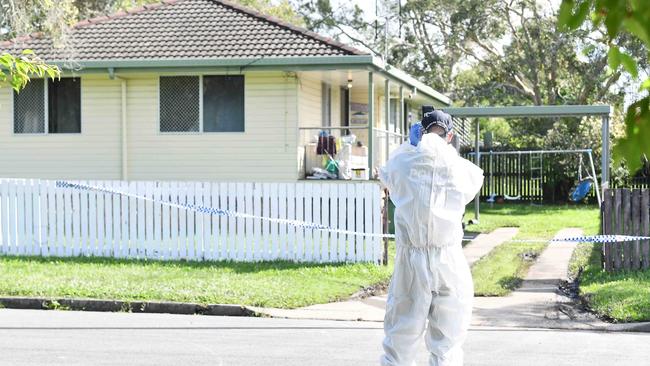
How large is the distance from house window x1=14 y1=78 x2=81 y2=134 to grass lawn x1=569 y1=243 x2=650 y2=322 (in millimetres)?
11315

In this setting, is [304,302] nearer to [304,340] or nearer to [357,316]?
[357,316]

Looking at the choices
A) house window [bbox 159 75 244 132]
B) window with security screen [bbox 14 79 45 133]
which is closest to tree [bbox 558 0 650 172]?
house window [bbox 159 75 244 132]

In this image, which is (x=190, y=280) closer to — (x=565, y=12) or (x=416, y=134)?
(x=416, y=134)

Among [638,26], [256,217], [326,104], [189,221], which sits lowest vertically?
[189,221]

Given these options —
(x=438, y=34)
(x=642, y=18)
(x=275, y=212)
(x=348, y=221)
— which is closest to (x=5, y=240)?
(x=275, y=212)

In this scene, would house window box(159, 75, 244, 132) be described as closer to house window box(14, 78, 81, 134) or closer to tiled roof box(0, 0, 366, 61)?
tiled roof box(0, 0, 366, 61)

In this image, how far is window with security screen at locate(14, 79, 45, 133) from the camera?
2097cm

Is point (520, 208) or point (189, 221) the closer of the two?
point (189, 221)

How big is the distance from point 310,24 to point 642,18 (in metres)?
46.7

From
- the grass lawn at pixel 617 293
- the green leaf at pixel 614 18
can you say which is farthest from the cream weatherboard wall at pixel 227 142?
the green leaf at pixel 614 18

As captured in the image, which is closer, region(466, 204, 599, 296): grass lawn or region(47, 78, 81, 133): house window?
region(466, 204, 599, 296): grass lawn

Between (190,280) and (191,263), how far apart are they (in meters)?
1.84

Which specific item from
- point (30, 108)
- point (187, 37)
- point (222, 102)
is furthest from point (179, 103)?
point (30, 108)

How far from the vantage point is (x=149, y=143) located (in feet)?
67.6
